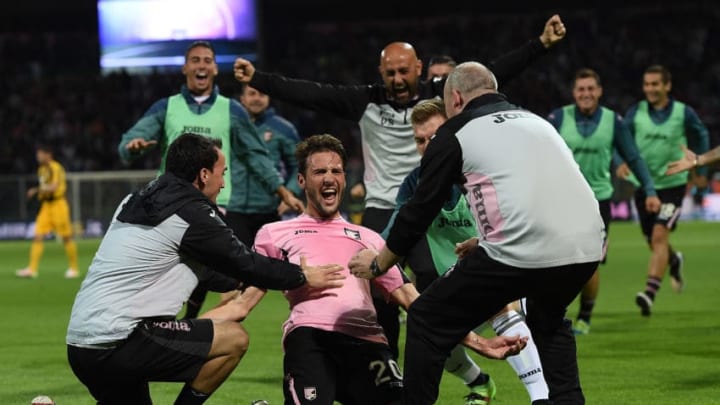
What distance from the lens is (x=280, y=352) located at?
37.9ft

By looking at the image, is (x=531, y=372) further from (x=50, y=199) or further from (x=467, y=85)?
(x=50, y=199)

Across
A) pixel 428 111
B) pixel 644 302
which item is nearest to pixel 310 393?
pixel 428 111

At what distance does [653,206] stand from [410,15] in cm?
3428

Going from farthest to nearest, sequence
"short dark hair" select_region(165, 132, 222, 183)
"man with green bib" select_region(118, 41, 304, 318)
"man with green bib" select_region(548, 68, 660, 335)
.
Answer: "man with green bib" select_region(548, 68, 660, 335)
"man with green bib" select_region(118, 41, 304, 318)
"short dark hair" select_region(165, 132, 222, 183)

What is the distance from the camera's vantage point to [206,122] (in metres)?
11.0

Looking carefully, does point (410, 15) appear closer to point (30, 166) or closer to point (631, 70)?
point (631, 70)

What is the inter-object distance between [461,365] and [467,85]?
233cm

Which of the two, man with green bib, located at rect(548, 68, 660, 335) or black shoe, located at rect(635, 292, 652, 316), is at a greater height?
man with green bib, located at rect(548, 68, 660, 335)

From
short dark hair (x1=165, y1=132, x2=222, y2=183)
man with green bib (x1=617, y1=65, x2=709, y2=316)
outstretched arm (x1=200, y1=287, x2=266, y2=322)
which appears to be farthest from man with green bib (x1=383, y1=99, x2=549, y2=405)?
man with green bib (x1=617, y1=65, x2=709, y2=316)

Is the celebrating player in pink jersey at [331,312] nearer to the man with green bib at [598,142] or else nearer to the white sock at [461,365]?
the white sock at [461,365]

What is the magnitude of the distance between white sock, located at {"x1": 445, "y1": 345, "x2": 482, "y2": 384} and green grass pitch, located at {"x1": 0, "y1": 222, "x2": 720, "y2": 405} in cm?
62

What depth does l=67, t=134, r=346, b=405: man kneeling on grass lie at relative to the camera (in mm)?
6520

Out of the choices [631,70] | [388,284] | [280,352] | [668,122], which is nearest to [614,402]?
[388,284]

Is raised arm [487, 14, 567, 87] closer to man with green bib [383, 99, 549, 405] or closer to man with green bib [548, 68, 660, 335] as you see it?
man with green bib [383, 99, 549, 405]
